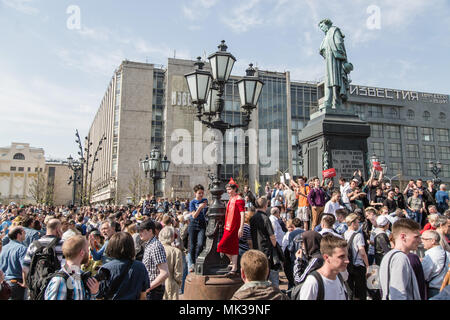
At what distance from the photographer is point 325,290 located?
3.19m

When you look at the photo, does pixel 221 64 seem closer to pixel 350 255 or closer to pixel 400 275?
pixel 350 255

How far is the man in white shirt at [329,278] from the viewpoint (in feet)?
10.3

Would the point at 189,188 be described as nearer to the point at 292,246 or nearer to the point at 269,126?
the point at 269,126

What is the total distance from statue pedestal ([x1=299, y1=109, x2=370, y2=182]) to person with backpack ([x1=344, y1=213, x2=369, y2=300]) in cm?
769

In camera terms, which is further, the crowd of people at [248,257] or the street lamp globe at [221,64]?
the street lamp globe at [221,64]

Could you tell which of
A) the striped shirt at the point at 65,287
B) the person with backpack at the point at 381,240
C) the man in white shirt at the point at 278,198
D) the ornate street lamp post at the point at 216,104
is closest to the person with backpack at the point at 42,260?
the striped shirt at the point at 65,287

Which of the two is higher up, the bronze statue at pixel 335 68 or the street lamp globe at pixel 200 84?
the bronze statue at pixel 335 68

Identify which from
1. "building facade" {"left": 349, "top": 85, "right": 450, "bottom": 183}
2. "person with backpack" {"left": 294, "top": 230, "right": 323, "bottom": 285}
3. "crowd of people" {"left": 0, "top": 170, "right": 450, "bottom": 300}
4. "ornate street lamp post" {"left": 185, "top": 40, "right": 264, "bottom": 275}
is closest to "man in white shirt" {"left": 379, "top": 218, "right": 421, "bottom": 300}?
"crowd of people" {"left": 0, "top": 170, "right": 450, "bottom": 300}

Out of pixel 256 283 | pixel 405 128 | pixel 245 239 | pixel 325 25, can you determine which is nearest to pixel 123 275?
pixel 256 283

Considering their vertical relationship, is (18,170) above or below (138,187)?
above

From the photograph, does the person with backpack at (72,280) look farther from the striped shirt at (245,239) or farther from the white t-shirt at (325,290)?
the striped shirt at (245,239)

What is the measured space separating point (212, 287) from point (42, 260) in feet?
9.01

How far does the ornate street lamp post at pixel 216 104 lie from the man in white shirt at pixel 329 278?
3.49 metres
